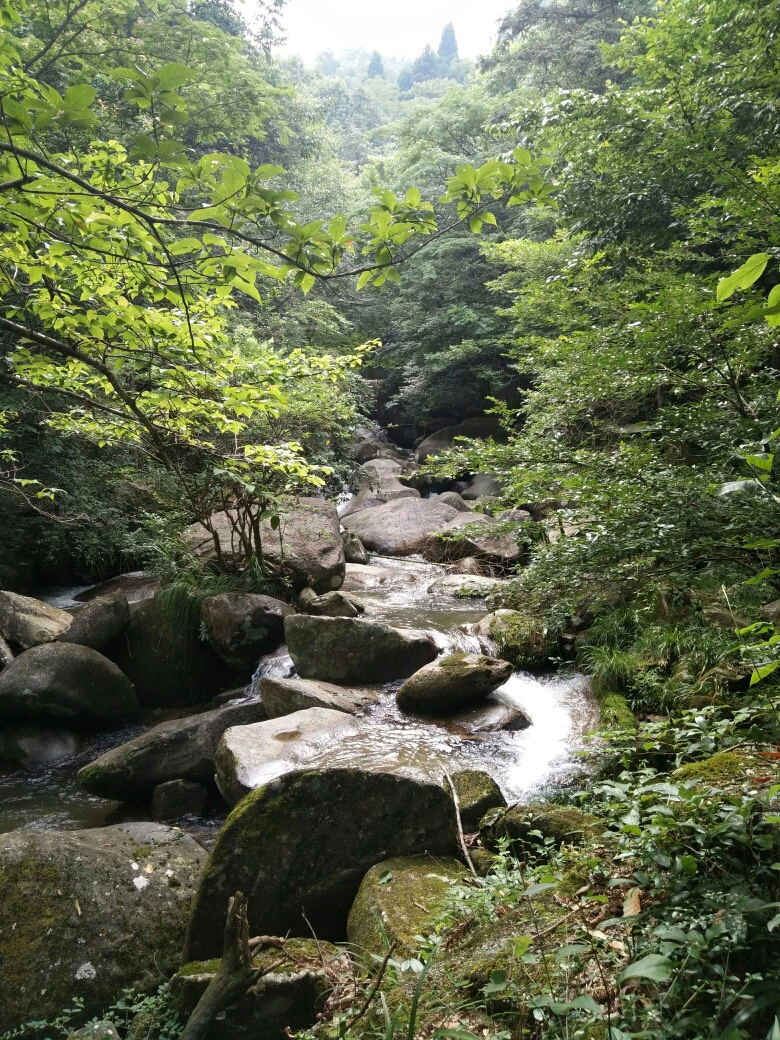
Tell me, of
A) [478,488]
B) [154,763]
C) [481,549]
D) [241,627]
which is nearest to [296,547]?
[241,627]

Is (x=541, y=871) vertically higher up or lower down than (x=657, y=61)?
lower down

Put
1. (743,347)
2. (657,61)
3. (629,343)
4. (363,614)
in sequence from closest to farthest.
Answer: (743,347), (629,343), (657,61), (363,614)

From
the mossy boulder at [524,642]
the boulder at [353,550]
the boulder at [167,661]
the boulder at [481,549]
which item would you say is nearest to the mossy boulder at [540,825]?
the mossy boulder at [524,642]

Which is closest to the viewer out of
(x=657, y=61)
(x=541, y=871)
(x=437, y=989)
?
(x=437, y=989)

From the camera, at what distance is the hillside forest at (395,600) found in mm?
1880

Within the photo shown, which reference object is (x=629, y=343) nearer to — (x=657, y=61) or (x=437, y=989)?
(x=437, y=989)

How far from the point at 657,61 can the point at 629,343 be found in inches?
232

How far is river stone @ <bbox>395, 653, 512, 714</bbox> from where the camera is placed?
19.4ft

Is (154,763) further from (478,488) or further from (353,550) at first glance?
(478,488)

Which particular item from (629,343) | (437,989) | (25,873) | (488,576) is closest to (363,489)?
(488,576)

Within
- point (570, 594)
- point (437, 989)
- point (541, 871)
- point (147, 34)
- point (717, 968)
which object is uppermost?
point (147, 34)

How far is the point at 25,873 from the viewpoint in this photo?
3.11 m

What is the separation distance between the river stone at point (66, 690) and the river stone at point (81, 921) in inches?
126

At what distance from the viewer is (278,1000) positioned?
2.35 metres
